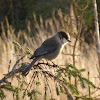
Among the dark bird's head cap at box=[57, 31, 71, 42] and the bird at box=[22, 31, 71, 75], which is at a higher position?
the dark bird's head cap at box=[57, 31, 71, 42]

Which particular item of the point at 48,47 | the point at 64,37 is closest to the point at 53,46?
the point at 48,47

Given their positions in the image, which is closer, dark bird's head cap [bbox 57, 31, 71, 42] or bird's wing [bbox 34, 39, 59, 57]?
bird's wing [bbox 34, 39, 59, 57]

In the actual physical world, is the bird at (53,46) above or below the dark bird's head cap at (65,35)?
below

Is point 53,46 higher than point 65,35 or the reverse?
the reverse

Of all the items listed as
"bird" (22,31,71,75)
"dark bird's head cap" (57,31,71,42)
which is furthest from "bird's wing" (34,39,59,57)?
"dark bird's head cap" (57,31,71,42)

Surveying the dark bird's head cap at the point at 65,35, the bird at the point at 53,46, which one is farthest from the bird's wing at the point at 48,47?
the dark bird's head cap at the point at 65,35

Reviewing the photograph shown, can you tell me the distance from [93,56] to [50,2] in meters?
5.17

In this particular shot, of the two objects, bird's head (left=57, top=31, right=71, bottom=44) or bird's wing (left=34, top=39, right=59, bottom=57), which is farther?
bird's head (left=57, top=31, right=71, bottom=44)

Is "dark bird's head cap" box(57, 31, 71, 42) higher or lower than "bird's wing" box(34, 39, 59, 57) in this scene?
higher

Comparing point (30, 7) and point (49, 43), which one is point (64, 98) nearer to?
point (49, 43)

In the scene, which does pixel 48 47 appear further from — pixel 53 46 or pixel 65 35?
pixel 65 35

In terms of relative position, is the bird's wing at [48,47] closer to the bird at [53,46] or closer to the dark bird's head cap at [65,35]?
the bird at [53,46]

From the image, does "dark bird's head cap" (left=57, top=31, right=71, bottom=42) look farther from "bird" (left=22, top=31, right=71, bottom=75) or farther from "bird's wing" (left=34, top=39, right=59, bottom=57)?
"bird's wing" (left=34, top=39, right=59, bottom=57)

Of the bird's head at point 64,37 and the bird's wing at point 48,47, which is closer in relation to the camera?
the bird's wing at point 48,47
